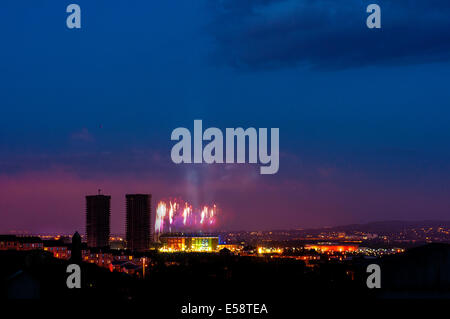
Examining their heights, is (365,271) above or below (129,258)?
above

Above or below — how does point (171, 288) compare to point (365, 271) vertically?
below

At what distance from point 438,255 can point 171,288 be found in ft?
145

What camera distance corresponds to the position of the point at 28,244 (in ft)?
603
